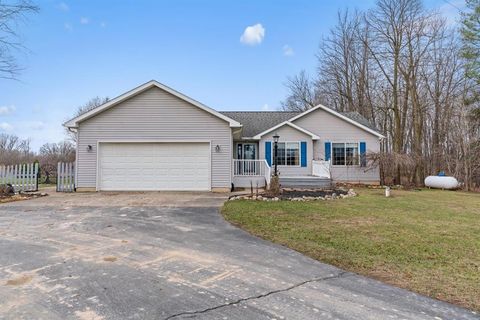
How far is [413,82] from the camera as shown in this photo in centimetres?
2233

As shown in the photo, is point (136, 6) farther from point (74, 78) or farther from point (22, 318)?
point (22, 318)

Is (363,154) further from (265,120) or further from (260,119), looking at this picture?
(260,119)

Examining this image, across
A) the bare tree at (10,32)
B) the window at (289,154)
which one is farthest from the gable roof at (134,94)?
the window at (289,154)

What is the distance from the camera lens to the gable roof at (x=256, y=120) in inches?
735

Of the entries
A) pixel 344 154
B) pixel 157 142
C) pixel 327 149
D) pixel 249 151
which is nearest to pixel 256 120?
pixel 249 151

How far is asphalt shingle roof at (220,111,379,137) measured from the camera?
1877cm

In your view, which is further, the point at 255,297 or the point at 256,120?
the point at 256,120

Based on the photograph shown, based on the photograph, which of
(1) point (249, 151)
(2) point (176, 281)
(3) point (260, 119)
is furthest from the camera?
(3) point (260, 119)

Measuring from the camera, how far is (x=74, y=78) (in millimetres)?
16109

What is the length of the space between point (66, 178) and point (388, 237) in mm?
13342

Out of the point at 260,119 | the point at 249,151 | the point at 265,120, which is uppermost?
the point at 260,119

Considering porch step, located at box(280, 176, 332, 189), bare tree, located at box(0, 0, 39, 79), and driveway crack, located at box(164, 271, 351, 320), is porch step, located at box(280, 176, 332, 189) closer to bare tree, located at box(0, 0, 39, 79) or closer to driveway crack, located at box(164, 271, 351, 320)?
driveway crack, located at box(164, 271, 351, 320)

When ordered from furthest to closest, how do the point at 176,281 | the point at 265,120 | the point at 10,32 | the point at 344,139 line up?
the point at 265,120 → the point at 344,139 → the point at 10,32 → the point at 176,281

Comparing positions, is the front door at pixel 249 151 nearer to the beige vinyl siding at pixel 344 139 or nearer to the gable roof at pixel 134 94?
the beige vinyl siding at pixel 344 139
